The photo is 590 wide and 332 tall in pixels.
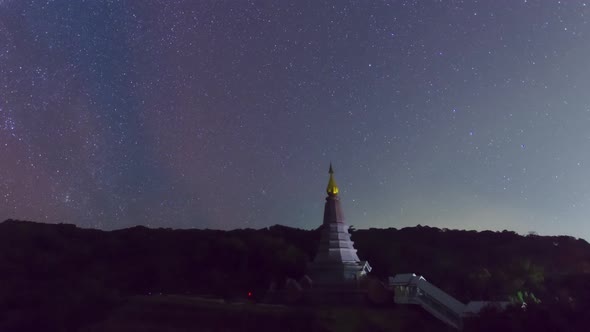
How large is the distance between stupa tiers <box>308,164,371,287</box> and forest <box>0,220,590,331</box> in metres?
7.82

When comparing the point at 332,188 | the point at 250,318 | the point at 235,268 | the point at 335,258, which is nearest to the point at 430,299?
the point at 335,258

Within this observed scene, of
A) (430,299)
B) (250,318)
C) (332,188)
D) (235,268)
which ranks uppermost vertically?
(332,188)

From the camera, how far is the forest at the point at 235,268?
124ft

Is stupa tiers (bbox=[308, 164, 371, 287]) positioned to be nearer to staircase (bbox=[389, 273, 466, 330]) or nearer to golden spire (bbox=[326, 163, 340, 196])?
golden spire (bbox=[326, 163, 340, 196])

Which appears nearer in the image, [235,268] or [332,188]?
[332,188]

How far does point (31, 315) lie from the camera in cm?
4275

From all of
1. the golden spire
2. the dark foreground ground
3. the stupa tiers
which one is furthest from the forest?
the golden spire

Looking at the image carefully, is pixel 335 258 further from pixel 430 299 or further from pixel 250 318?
pixel 250 318

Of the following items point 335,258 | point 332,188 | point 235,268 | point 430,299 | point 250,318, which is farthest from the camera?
point 235,268

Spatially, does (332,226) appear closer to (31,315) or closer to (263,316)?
(263,316)

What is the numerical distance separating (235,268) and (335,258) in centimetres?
1880

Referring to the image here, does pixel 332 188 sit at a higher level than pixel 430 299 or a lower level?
higher

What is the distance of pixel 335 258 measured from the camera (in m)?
46.5

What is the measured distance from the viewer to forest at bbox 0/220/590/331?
3781 cm
